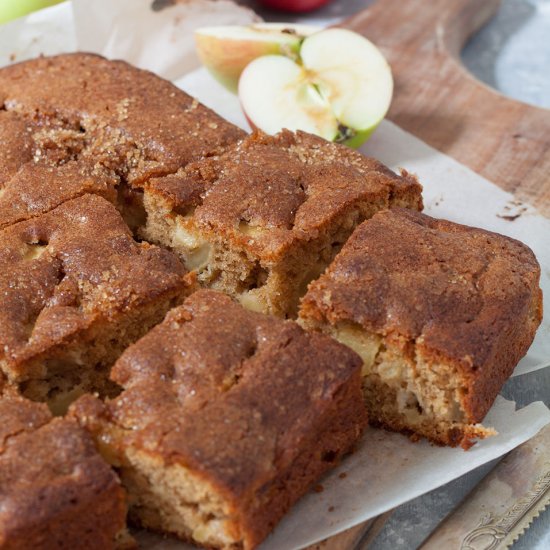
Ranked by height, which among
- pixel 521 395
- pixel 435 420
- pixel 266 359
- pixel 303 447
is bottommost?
pixel 521 395

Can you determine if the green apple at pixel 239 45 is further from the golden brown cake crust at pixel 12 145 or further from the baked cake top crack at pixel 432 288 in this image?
the baked cake top crack at pixel 432 288

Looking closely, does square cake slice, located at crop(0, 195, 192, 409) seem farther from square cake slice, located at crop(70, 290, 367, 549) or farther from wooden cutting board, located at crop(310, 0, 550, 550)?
wooden cutting board, located at crop(310, 0, 550, 550)

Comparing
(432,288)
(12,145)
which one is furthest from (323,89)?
(432,288)

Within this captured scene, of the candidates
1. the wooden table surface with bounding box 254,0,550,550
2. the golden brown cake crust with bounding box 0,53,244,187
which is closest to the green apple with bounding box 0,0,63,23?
the golden brown cake crust with bounding box 0,53,244,187

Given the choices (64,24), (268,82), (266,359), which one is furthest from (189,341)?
(64,24)

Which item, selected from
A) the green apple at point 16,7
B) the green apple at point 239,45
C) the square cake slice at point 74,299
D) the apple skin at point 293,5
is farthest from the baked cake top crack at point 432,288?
the apple skin at point 293,5

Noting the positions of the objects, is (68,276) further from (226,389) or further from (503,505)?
(503,505)

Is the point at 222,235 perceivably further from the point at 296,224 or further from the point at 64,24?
the point at 64,24
